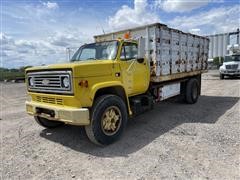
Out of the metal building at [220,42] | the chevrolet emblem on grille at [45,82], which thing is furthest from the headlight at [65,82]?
the metal building at [220,42]

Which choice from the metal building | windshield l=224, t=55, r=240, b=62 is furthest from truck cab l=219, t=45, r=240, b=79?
the metal building

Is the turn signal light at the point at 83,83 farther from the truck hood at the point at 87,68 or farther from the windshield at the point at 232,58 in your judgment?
the windshield at the point at 232,58

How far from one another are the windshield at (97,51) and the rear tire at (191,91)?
4308mm

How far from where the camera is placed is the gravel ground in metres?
3.49

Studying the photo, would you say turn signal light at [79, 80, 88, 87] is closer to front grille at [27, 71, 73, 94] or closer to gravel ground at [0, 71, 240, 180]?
front grille at [27, 71, 73, 94]

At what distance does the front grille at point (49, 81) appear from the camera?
164 inches

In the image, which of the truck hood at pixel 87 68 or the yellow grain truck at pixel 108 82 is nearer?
the truck hood at pixel 87 68

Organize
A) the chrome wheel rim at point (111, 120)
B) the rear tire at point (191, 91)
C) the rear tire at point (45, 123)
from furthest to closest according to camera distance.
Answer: the rear tire at point (191, 91), the rear tire at point (45, 123), the chrome wheel rim at point (111, 120)

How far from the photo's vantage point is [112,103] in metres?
4.59

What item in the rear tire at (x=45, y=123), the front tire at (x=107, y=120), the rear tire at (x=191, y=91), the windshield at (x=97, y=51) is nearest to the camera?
the front tire at (x=107, y=120)

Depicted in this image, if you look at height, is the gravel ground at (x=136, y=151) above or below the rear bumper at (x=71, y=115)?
below

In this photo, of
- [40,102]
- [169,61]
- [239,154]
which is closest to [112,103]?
[40,102]

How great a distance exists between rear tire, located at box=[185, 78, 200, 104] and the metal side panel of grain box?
0.35m

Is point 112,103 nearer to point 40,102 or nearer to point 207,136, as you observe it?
point 40,102
